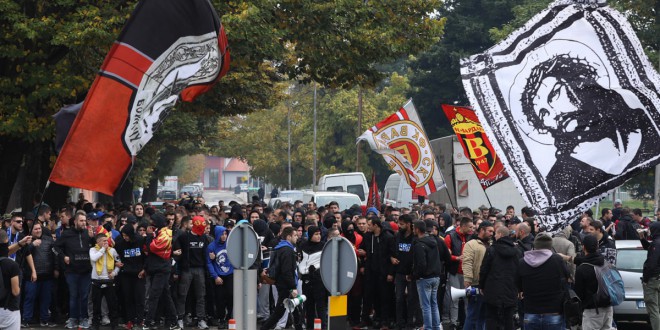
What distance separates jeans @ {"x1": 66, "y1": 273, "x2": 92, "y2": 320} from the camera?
18.8m

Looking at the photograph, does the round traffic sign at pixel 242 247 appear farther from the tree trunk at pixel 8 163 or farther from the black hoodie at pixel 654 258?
the tree trunk at pixel 8 163

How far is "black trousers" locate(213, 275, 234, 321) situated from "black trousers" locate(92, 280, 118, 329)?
5.70 feet

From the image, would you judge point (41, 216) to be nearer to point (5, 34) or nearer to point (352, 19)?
point (5, 34)

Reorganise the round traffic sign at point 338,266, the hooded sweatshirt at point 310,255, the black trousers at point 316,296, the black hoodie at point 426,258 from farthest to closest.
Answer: the hooded sweatshirt at point 310,255 → the black trousers at point 316,296 → the black hoodie at point 426,258 → the round traffic sign at point 338,266

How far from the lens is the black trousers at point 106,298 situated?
18.4m

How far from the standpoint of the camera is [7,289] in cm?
1277

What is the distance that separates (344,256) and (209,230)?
803 centimetres

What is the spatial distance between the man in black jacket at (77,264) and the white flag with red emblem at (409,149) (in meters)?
10.7

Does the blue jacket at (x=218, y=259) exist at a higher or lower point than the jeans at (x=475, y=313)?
higher

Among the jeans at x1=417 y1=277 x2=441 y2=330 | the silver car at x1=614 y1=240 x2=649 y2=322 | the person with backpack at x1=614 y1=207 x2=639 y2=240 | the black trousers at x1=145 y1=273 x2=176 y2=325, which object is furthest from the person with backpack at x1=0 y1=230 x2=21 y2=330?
the person with backpack at x1=614 y1=207 x2=639 y2=240

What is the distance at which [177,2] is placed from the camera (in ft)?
38.4

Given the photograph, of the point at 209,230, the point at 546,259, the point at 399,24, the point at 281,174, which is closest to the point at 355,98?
the point at 281,174

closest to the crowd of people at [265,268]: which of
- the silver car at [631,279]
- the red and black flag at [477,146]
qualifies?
the silver car at [631,279]

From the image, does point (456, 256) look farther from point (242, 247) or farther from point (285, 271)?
point (242, 247)
